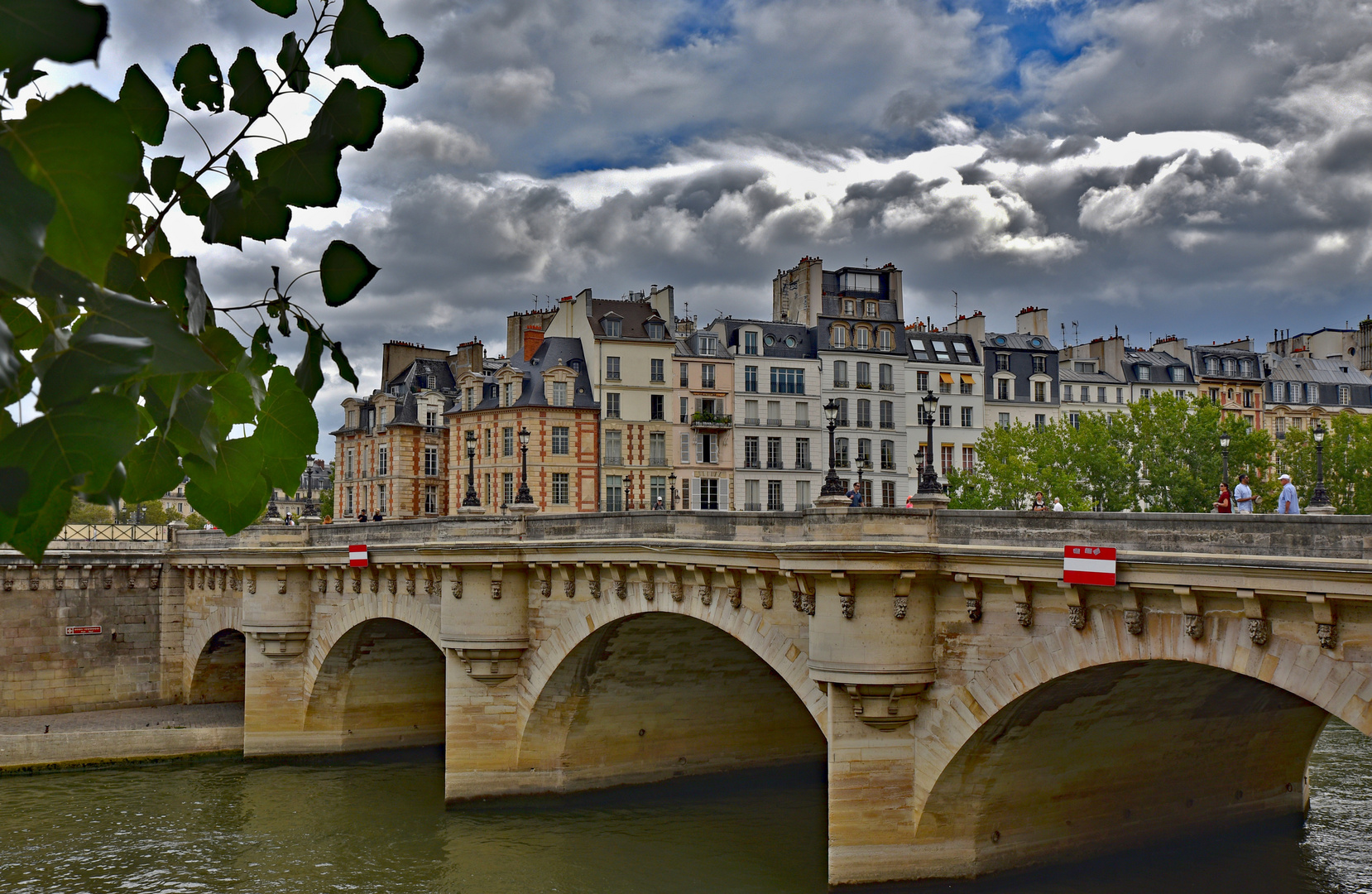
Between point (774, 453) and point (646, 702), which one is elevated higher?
point (774, 453)

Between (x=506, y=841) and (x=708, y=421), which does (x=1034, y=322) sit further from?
(x=506, y=841)

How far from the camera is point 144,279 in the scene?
2.84m

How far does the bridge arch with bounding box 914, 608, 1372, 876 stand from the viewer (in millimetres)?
16281

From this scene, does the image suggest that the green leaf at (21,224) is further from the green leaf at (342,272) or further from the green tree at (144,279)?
the green leaf at (342,272)

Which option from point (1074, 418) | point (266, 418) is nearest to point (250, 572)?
point (266, 418)

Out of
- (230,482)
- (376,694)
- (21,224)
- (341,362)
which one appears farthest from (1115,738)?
(376,694)

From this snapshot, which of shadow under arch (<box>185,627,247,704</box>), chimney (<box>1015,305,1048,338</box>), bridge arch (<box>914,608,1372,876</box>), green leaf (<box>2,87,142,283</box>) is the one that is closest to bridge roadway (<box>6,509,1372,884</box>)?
bridge arch (<box>914,608,1372,876</box>)

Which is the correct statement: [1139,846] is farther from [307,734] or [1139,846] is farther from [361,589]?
[307,734]

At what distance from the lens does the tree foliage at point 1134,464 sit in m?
54.0

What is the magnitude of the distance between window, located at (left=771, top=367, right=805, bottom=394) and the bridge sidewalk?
104 ft

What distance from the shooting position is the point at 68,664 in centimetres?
4325

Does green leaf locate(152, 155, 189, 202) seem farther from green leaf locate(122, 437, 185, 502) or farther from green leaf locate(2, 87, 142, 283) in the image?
green leaf locate(2, 87, 142, 283)

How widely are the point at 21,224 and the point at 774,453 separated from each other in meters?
61.9

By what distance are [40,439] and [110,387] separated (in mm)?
152
